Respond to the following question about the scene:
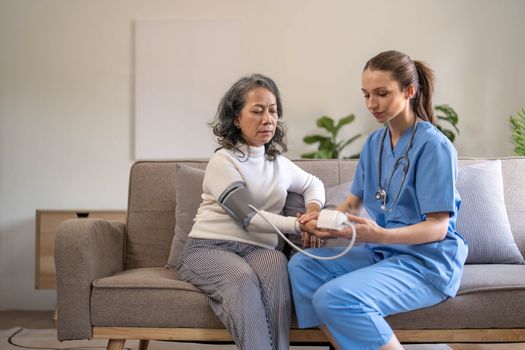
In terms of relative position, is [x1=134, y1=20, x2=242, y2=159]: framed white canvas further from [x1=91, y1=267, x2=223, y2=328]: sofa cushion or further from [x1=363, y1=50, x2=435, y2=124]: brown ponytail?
[x1=363, y1=50, x2=435, y2=124]: brown ponytail

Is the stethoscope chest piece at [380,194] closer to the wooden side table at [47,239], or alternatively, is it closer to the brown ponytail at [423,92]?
the brown ponytail at [423,92]

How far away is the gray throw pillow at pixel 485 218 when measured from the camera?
2420 millimetres

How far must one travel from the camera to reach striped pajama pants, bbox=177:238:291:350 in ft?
6.43

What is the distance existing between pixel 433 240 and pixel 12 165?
3340 millimetres

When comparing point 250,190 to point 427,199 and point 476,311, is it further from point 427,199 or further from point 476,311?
point 476,311

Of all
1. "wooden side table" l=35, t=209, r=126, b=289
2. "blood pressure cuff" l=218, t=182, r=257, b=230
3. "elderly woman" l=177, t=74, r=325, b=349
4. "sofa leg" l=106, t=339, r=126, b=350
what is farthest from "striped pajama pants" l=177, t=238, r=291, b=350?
"wooden side table" l=35, t=209, r=126, b=289

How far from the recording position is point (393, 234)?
1841 millimetres

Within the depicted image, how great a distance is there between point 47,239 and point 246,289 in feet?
7.40

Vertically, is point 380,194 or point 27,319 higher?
point 380,194

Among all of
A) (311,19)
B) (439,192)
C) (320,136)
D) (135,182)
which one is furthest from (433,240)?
(311,19)

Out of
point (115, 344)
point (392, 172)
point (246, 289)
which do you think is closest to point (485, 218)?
point (392, 172)

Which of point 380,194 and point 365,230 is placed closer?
point 365,230

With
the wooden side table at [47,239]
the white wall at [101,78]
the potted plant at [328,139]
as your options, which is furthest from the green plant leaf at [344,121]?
the wooden side table at [47,239]

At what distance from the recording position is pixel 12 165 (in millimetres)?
4457
